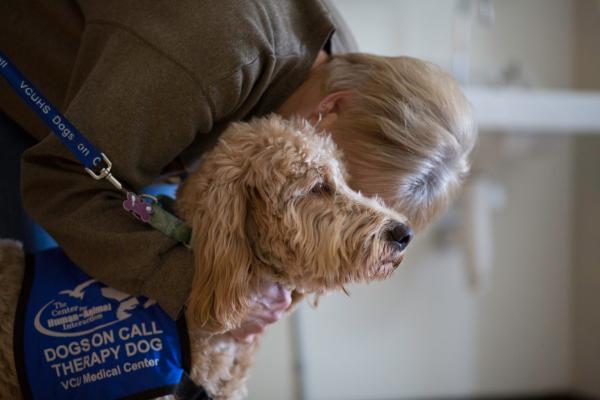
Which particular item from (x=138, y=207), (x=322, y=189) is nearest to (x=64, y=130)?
(x=138, y=207)

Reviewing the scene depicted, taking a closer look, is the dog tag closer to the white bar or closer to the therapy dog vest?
the therapy dog vest

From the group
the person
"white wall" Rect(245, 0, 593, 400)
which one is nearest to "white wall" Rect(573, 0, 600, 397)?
"white wall" Rect(245, 0, 593, 400)

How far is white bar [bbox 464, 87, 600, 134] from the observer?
1.85m

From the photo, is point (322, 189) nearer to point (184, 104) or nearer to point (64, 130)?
point (184, 104)

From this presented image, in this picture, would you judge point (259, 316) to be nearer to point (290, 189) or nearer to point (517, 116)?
point (290, 189)

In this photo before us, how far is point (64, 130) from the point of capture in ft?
3.28

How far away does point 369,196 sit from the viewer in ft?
3.88

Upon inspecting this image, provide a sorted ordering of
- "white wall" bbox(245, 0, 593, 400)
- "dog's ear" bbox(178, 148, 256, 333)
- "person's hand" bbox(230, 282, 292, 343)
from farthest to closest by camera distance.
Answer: "white wall" bbox(245, 0, 593, 400)
"person's hand" bbox(230, 282, 292, 343)
"dog's ear" bbox(178, 148, 256, 333)

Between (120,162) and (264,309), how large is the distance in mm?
363

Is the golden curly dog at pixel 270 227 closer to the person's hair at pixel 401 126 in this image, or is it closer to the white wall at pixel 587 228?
the person's hair at pixel 401 126

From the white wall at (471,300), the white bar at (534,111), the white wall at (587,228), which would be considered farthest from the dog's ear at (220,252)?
the white wall at (587,228)

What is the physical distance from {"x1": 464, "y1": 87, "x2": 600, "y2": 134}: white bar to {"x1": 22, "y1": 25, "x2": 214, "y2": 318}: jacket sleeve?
1.04 meters

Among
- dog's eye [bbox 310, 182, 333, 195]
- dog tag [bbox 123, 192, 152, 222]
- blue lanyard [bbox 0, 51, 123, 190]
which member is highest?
blue lanyard [bbox 0, 51, 123, 190]

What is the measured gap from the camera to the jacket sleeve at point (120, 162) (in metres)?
1.04
